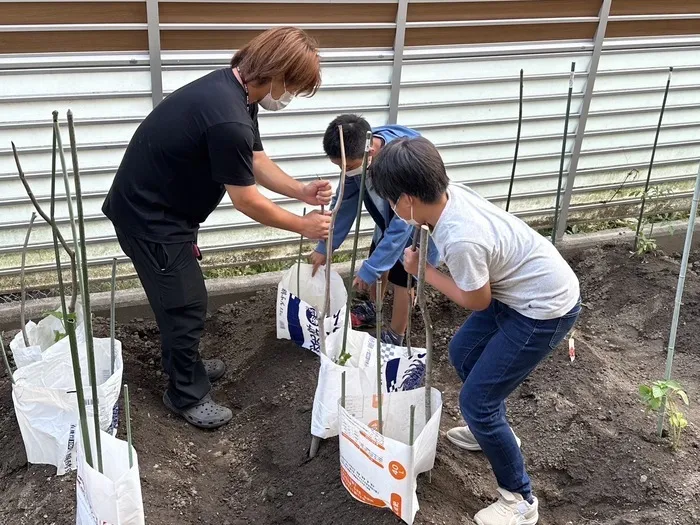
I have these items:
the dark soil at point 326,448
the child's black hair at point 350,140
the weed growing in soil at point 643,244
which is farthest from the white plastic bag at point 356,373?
the weed growing in soil at point 643,244

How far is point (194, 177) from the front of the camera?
2770mm

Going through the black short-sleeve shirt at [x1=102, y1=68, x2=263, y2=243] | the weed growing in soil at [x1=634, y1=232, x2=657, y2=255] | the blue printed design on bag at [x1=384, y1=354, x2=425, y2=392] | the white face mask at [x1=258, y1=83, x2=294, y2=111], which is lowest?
the weed growing in soil at [x1=634, y1=232, x2=657, y2=255]

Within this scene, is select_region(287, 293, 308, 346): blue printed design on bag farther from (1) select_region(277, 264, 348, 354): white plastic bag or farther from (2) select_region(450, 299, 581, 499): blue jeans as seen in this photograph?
(2) select_region(450, 299, 581, 499): blue jeans

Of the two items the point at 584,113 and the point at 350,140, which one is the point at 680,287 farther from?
the point at 584,113

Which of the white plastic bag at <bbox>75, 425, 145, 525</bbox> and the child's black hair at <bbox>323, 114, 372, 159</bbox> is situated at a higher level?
the child's black hair at <bbox>323, 114, 372, 159</bbox>

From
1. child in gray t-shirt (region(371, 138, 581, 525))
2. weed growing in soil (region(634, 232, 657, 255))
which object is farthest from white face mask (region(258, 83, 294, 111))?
weed growing in soil (region(634, 232, 657, 255))

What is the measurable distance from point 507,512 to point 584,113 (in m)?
3.04

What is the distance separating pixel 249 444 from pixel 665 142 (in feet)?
12.5

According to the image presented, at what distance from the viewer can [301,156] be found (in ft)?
13.7

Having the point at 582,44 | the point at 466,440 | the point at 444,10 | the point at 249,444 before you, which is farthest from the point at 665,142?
the point at 249,444

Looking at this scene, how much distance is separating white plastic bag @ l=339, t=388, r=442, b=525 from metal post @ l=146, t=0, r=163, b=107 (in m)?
1.98

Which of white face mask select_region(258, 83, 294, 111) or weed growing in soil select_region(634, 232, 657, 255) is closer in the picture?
→ white face mask select_region(258, 83, 294, 111)

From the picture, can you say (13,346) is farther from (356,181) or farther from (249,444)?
(356,181)

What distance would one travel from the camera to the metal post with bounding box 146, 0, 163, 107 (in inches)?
137
